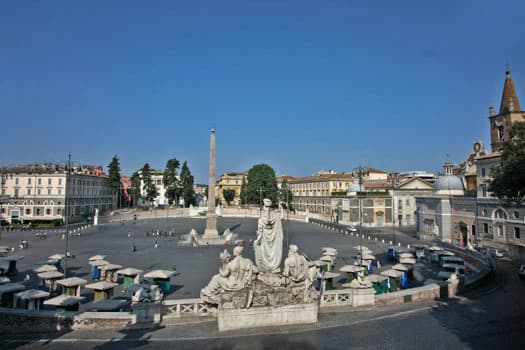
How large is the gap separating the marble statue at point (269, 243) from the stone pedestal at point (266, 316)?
1.25 meters

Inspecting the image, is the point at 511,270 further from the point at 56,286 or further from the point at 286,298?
the point at 56,286

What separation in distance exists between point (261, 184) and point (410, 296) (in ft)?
225

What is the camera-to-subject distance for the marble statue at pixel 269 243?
38.2 feet

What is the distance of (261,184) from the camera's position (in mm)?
82500

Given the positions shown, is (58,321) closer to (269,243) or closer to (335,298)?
(269,243)

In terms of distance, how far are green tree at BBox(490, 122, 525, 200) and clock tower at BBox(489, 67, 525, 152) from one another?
30.4 m

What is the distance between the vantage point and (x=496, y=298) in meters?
15.7

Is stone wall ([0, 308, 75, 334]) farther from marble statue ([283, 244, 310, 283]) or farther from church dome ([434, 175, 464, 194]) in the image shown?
church dome ([434, 175, 464, 194])

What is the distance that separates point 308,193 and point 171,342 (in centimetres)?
8820

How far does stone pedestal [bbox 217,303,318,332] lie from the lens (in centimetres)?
1050

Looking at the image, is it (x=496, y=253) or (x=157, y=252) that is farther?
(x=157, y=252)

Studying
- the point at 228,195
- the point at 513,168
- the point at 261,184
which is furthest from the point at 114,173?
the point at 513,168

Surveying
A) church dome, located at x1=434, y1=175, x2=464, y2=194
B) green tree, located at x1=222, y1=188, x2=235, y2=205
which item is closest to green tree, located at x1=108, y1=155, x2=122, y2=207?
green tree, located at x1=222, y1=188, x2=235, y2=205

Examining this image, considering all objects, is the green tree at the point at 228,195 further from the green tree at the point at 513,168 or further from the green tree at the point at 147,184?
the green tree at the point at 513,168
